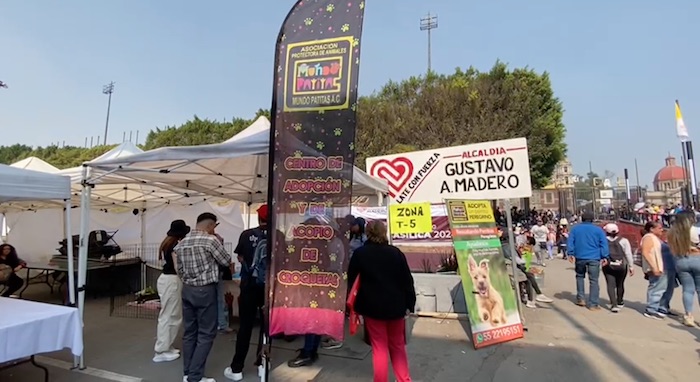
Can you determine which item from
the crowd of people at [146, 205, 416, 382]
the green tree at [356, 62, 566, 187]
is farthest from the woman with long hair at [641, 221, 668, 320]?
the green tree at [356, 62, 566, 187]

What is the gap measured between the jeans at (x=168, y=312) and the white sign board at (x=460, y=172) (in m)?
3.93

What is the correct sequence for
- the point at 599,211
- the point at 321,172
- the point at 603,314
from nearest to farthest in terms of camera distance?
the point at 321,172 → the point at 603,314 → the point at 599,211

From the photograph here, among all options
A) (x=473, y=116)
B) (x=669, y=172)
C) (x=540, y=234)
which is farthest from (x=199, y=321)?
(x=669, y=172)

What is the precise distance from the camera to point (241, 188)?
757cm

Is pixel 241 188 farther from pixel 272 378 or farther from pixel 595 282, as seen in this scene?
pixel 595 282

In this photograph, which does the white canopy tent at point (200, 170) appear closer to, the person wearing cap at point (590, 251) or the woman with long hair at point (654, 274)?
the person wearing cap at point (590, 251)

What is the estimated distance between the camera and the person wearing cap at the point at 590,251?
266 inches

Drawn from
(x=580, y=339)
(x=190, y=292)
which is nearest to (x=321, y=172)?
(x=190, y=292)

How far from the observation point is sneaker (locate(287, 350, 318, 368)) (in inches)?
178

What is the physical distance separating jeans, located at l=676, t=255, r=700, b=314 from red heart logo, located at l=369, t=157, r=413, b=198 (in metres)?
4.43

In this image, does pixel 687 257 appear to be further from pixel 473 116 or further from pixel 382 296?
pixel 473 116

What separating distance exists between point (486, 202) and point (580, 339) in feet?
7.36

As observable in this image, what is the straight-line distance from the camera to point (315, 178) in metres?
3.31

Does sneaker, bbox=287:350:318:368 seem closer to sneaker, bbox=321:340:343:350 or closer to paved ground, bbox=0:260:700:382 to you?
paved ground, bbox=0:260:700:382
